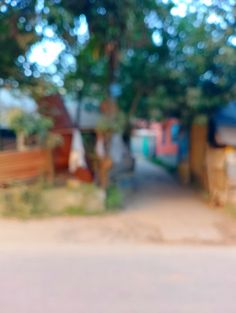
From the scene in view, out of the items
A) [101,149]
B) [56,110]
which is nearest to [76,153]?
[101,149]

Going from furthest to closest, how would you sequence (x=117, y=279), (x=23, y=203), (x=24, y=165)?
(x=24, y=165), (x=23, y=203), (x=117, y=279)

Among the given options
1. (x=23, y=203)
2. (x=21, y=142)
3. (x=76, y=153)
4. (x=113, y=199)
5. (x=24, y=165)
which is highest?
(x=21, y=142)

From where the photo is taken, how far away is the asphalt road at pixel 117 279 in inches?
166

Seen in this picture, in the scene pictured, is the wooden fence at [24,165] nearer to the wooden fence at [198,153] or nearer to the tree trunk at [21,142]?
the tree trunk at [21,142]

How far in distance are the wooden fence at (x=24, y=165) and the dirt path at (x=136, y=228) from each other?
1266mm

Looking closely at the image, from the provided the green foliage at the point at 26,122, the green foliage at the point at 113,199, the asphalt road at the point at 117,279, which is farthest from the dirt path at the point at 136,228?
the green foliage at the point at 26,122

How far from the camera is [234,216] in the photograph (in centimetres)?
918

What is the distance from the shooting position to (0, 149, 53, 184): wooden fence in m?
8.89

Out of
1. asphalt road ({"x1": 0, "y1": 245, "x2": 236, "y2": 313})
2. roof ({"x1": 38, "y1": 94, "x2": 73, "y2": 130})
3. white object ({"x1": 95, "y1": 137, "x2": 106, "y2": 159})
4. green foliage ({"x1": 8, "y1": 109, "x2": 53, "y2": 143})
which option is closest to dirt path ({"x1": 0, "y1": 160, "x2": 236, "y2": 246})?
asphalt road ({"x1": 0, "y1": 245, "x2": 236, "y2": 313})

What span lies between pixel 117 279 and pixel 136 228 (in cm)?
296

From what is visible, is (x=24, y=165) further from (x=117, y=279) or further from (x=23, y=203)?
(x=117, y=279)

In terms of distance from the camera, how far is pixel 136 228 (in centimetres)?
798

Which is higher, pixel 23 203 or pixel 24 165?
pixel 24 165

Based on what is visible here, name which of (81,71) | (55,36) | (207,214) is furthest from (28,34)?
(207,214)
